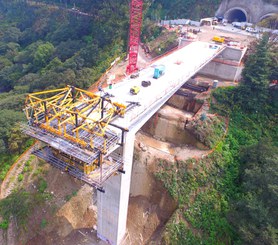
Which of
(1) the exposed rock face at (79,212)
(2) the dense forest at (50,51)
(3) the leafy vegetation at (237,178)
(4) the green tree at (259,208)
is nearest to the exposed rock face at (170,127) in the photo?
(3) the leafy vegetation at (237,178)

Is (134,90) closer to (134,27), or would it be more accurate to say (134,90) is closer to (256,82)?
(134,27)

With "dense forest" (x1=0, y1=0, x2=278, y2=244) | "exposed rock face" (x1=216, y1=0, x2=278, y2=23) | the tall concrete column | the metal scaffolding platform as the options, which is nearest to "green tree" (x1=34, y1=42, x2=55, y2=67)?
"dense forest" (x1=0, y1=0, x2=278, y2=244)

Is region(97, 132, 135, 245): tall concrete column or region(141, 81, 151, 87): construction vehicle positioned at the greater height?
region(141, 81, 151, 87): construction vehicle

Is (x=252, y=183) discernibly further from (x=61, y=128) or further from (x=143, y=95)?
(x=61, y=128)

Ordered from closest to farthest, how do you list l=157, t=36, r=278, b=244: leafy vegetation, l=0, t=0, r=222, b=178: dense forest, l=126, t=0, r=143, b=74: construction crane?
1. l=157, t=36, r=278, b=244: leafy vegetation
2. l=126, t=0, r=143, b=74: construction crane
3. l=0, t=0, r=222, b=178: dense forest

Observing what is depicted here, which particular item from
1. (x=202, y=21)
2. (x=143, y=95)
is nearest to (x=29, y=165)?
(x=143, y=95)

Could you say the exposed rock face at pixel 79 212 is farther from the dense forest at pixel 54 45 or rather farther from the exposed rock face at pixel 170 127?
the exposed rock face at pixel 170 127

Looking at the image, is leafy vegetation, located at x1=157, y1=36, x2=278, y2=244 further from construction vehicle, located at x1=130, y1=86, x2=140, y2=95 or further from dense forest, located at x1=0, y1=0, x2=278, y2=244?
construction vehicle, located at x1=130, y1=86, x2=140, y2=95
